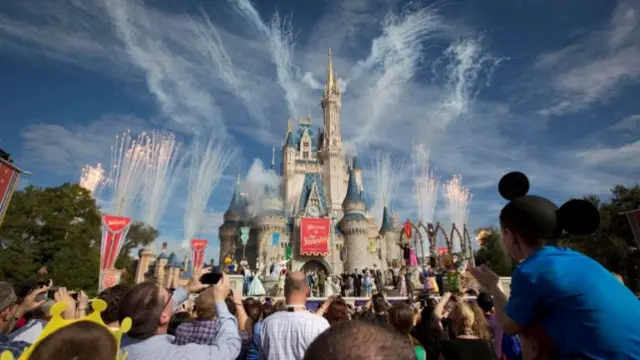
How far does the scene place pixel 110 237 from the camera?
52.7 feet

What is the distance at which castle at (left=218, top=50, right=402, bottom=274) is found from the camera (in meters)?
47.5

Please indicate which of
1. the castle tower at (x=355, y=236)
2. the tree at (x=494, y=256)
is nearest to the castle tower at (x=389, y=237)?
the castle tower at (x=355, y=236)

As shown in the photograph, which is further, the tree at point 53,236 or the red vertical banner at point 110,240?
the tree at point 53,236

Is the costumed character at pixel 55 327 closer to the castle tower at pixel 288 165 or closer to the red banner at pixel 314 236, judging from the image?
the red banner at pixel 314 236

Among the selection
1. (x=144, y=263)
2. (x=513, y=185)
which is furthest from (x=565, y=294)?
(x=144, y=263)

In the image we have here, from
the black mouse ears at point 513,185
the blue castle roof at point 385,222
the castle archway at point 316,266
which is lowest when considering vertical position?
the castle archway at point 316,266

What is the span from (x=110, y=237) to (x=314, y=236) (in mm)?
32711

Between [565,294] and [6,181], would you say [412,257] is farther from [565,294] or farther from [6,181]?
[565,294]

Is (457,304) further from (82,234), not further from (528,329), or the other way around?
(82,234)

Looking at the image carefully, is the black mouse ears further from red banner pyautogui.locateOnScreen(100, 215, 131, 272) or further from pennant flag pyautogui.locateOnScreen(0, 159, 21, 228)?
red banner pyautogui.locateOnScreen(100, 215, 131, 272)

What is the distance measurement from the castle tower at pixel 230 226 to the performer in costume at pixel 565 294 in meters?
50.2

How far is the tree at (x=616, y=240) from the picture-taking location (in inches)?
1032

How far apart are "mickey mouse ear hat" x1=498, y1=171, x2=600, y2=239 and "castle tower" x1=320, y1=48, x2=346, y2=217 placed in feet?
181

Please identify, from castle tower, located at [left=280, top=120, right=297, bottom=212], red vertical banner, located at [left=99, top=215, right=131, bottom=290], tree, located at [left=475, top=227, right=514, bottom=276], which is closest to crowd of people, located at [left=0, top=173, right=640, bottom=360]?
red vertical banner, located at [left=99, top=215, right=131, bottom=290]
